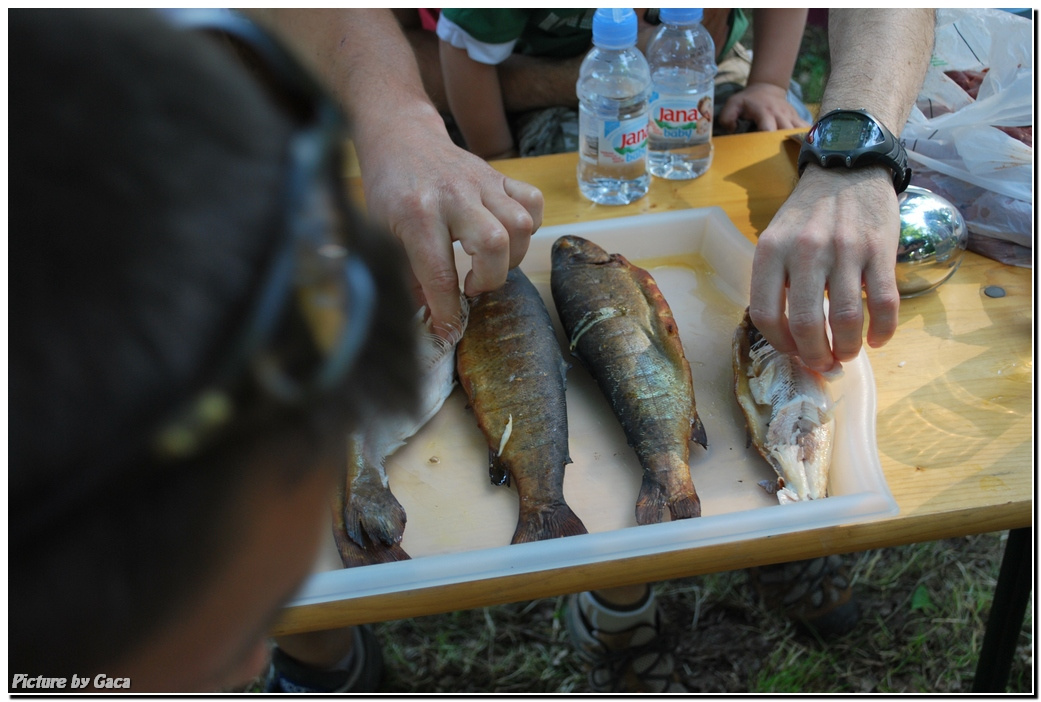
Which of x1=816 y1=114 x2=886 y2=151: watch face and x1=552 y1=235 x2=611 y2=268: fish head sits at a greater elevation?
x1=816 y1=114 x2=886 y2=151: watch face

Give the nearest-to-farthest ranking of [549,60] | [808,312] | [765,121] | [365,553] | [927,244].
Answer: [365,553] → [808,312] → [927,244] → [765,121] → [549,60]

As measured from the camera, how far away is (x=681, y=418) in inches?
48.8

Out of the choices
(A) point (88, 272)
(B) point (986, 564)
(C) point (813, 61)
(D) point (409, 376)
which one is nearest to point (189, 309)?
(A) point (88, 272)

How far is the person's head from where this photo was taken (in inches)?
11.4

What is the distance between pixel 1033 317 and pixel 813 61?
3.93 m

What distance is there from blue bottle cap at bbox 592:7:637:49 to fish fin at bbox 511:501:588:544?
103 cm

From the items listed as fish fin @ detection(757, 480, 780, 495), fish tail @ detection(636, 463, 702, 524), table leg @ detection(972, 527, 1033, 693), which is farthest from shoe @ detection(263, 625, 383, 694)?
table leg @ detection(972, 527, 1033, 693)

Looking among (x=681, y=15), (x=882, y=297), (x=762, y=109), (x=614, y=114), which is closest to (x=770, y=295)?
(x=882, y=297)

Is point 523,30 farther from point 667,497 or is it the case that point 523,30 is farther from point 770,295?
point 667,497

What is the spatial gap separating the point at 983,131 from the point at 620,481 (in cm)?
109

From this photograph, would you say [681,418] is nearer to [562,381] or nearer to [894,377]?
[562,381]

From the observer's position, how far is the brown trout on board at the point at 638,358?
1158 millimetres

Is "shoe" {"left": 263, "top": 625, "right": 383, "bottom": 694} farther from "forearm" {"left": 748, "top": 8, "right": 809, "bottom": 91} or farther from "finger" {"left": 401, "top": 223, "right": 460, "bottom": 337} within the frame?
"forearm" {"left": 748, "top": 8, "right": 809, "bottom": 91}

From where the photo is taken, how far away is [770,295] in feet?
4.03
